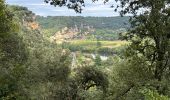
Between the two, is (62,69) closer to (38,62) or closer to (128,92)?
(38,62)

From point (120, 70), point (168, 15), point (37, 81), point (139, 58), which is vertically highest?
point (168, 15)

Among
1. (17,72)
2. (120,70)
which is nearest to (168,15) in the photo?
(17,72)

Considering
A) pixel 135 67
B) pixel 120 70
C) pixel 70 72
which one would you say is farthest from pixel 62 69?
pixel 135 67

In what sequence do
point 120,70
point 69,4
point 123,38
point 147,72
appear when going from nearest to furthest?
point 69,4 → point 123,38 → point 147,72 → point 120,70

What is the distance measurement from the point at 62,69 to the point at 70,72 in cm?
134

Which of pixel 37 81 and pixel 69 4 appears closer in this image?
pixel 69 4

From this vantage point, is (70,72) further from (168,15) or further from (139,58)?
(168,15)

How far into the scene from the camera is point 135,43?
2202 centimetres

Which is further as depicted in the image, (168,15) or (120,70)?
(120,70)

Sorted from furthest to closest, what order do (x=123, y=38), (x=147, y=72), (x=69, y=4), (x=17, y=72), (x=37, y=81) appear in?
1. (x=37, y=81)
2. (x=147, y=72)
3. (x=123, y=38)
4. (x=17, y=72)
5. (x=69, y=4)

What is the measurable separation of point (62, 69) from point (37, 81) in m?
2.98

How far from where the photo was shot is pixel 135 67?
80.4 feet

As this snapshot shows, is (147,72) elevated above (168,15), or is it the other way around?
(168,15)

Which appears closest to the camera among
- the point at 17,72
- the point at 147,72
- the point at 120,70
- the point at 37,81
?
the point at 17,72
